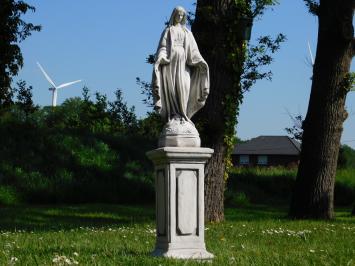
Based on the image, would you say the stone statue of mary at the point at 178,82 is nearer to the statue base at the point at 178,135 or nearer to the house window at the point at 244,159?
the statue base at the point at 178,135

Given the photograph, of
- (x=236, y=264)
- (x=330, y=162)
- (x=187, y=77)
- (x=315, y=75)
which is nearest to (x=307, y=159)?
(x=330, y=162)

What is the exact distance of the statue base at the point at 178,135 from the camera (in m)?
7.94

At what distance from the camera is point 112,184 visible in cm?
2380

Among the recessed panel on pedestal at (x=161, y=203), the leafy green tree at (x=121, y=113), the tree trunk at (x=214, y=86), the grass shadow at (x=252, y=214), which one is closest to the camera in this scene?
the recessed panel on pedestal at (x=161, y=203)

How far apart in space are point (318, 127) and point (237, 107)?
2.62 meters

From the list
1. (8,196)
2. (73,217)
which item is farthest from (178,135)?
(8,196)


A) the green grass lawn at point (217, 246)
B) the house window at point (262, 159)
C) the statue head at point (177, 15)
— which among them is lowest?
the green grass lawn at point (217, 246)

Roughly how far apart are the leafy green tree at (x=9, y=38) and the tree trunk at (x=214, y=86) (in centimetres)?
1117

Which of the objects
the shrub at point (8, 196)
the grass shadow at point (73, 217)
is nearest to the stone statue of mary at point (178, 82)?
the grass shadow at point (73, 217)

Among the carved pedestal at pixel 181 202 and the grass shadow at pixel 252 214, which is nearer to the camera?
the carved pedestal at pixel 181 202

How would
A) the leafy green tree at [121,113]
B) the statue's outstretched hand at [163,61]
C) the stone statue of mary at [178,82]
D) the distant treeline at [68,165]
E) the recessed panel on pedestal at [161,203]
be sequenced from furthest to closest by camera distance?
the leafy green tree at [121,113]
the distant treeline at [68,165]
the statue's outstretched hand at [163,61]
the stone statue of mary at [178,82]
the recessed panel on pedestal at [161,203]

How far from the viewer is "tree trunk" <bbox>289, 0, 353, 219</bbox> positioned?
16047mm

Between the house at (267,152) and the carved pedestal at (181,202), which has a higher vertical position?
the house at (267,152)

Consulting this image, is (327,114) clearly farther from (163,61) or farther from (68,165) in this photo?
(68,165)
